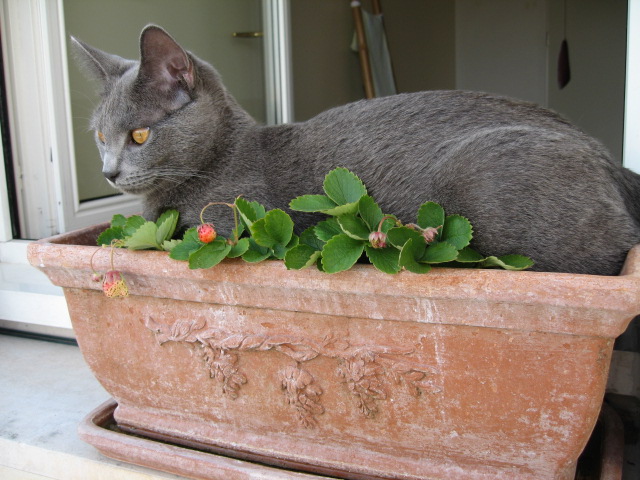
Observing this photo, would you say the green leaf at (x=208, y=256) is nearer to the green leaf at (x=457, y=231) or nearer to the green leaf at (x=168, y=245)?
the green leaf at (x=168, y=245)

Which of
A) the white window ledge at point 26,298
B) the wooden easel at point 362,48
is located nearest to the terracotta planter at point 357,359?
the white window ledge at point 26,298

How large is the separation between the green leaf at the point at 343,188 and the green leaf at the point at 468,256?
0.16m

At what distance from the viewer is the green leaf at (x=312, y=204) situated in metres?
0.84

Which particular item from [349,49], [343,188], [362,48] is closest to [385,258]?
[343,188]

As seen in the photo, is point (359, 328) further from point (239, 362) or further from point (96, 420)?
point (96, 420)

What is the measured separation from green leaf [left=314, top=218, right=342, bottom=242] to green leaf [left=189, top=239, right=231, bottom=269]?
13 cm

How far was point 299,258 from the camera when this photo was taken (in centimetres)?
80

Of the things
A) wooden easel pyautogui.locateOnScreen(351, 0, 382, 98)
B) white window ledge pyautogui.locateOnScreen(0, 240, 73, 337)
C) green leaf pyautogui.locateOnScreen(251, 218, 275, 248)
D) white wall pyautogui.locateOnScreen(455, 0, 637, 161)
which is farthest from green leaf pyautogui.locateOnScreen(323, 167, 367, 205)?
white wall pyautogui.locateOnScreen(455, 0, 637, 161)

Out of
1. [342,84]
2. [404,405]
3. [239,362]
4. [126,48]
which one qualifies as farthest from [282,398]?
[342,84]

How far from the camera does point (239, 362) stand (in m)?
0.91

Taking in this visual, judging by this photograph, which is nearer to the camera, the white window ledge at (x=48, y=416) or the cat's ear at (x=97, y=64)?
the white window ledge at (x=48, y=416)

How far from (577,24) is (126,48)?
3.31 metres

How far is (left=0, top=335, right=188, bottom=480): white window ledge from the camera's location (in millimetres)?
1028

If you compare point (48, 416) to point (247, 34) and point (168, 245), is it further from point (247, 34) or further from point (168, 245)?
point (247, 34)
